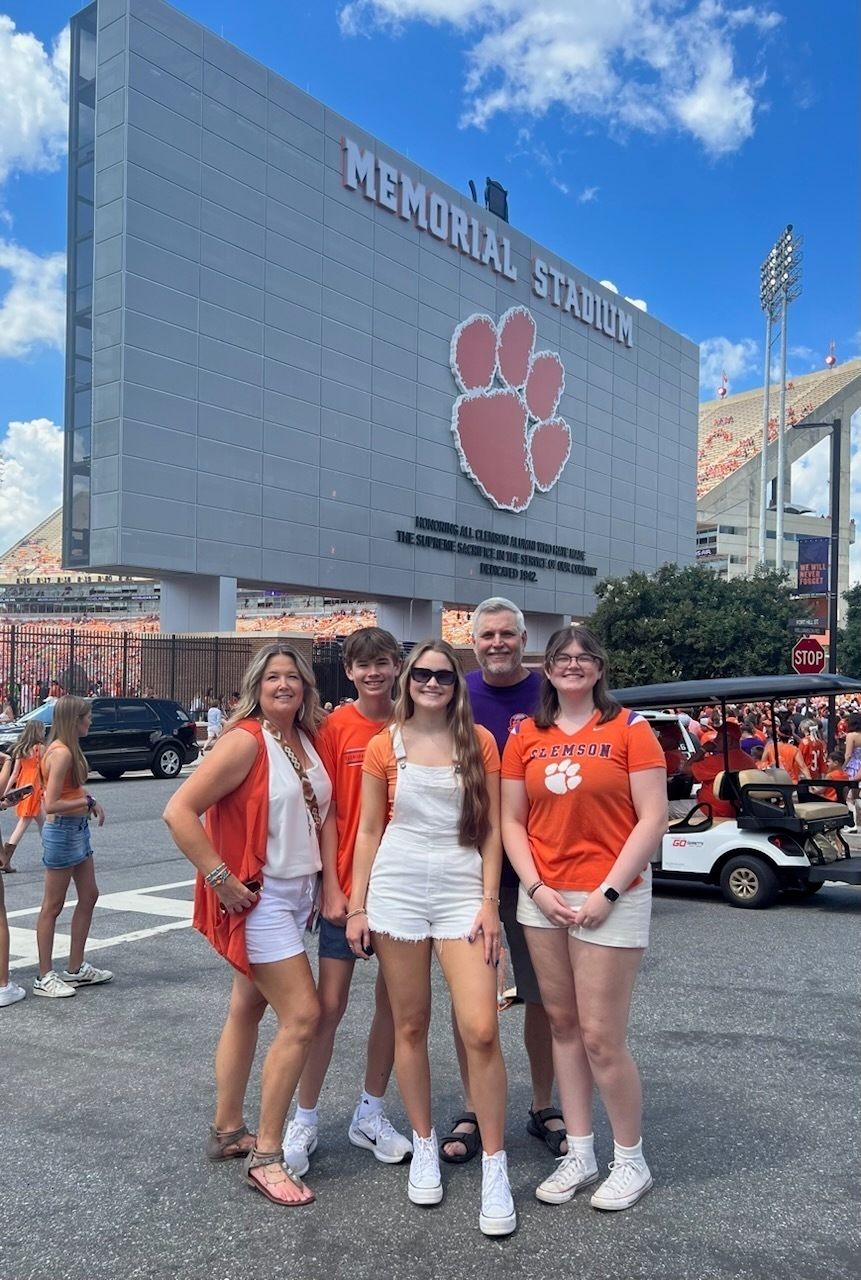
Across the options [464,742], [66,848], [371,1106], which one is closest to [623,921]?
[464,742]

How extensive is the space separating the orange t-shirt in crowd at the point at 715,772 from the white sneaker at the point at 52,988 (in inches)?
231

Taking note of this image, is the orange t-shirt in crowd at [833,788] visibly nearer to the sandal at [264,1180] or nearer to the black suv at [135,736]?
the sandal at [264,1180]

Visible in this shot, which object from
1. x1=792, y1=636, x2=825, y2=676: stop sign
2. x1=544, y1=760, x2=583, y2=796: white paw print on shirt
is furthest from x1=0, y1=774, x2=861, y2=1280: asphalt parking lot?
x1=792, y1=636, x2=825, y2=676: stop sign

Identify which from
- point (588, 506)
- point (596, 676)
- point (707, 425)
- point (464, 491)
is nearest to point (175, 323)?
point (464, 491)

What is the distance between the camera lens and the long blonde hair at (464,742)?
348 cm

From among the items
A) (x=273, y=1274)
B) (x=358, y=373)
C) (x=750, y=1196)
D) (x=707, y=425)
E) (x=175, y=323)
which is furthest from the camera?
(x=707, y=425)

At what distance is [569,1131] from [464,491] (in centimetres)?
4163

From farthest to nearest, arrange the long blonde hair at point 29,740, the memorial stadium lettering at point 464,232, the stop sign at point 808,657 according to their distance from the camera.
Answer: the memorial stadium lettering at point 464,232, the stop sign at point 808,657, the long blonde hair at point 29,740

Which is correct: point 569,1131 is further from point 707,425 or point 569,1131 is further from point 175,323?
point 707,425

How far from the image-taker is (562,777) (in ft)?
11.3

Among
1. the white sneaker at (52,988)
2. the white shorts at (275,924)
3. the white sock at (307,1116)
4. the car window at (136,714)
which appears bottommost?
the white sneaker at (52,988)

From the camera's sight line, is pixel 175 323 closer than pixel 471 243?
Yes

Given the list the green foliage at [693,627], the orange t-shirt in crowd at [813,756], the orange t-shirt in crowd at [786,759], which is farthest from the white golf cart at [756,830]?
the green foliage at [693,627]

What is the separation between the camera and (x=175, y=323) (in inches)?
1235
